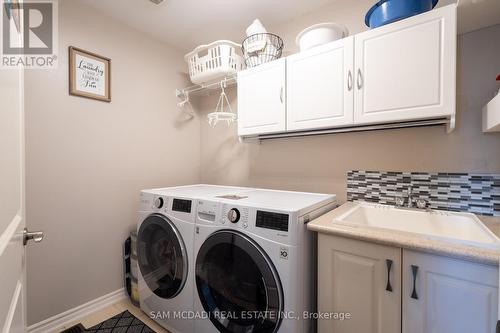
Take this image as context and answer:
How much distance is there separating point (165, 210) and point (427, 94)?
1719 mm

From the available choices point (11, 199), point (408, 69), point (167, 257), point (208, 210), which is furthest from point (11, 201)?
point (408, 69)

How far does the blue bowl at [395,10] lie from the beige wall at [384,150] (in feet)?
1.24

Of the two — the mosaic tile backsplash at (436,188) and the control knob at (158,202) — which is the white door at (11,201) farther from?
the mosaic tile backsplash at (436,188)

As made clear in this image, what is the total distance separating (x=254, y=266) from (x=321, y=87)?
1.16 meters

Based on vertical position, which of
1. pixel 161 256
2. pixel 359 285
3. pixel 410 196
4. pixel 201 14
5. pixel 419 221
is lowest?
pixel 161 256

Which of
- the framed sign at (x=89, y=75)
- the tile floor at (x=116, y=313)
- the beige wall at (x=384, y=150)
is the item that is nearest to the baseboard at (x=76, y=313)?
the tile floor at (x=116, y=313)

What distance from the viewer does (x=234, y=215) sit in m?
1.26

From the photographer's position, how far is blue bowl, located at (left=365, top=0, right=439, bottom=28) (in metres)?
1.15

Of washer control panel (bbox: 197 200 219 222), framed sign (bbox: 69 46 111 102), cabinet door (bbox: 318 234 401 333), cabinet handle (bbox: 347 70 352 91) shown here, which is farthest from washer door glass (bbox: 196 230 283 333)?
framed sign (bbox: 69 46 111 102)

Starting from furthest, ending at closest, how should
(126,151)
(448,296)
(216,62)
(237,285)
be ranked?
(126,151), (216,62), (237,285), (448,296)

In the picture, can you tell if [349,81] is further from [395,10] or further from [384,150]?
[384,150]

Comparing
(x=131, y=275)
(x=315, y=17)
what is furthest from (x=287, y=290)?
(x=315, y=17)

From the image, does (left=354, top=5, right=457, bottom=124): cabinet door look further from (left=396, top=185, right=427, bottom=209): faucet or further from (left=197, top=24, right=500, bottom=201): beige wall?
(left=396, top=185, right=427, bottom=209): faucet

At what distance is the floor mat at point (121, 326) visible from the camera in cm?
163
